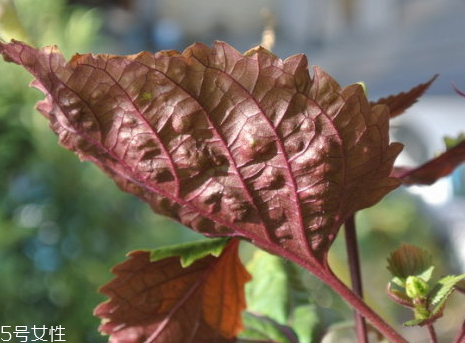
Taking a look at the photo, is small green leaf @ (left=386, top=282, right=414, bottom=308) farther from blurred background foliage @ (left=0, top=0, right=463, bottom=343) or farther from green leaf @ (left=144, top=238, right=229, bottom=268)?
blurred background foliage @ (left=0, top=0, right=463, bottom=343)

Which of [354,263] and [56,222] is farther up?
[56,222]

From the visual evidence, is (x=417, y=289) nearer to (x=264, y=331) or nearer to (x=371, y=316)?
(x=371, y=316)

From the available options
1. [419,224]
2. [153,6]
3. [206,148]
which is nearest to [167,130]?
[206,148]

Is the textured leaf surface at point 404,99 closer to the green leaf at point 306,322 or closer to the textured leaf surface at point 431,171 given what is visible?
the textured leaf surface at point 431,171

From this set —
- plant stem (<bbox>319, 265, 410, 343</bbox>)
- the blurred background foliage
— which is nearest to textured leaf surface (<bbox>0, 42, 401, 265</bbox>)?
plant stem (<bbox>319, 265, 410, 343</bbox>)

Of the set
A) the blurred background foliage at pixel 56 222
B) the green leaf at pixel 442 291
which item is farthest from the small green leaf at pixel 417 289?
the blurred background foliage at pixel 56 222

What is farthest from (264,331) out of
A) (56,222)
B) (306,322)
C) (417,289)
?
(56,222)
